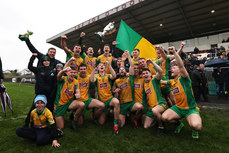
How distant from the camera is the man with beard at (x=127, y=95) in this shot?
392cm

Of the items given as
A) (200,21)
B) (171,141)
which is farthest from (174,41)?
(171,141)

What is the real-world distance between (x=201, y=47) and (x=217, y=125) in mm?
20829

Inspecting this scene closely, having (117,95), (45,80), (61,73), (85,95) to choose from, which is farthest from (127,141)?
(45,80)

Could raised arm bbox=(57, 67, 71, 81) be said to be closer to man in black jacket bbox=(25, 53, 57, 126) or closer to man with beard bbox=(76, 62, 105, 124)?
man in black jacket bbox=(25, 53, 57, 126)

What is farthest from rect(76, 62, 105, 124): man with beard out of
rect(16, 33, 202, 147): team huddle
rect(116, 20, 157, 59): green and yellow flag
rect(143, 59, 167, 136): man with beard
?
rect(116, 20, 157, 59): green and yellow flag

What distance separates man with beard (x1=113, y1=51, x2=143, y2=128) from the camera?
3.92 metres

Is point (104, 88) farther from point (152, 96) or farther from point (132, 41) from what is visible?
point (132, 41)

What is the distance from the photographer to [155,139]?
305 centimetres

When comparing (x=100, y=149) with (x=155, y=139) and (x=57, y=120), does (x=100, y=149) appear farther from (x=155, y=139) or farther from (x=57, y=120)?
(x=57, y=120)

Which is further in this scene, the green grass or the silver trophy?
the silver trophy

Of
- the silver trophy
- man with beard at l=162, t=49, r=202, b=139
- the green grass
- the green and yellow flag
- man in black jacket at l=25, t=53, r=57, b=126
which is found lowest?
the green grass

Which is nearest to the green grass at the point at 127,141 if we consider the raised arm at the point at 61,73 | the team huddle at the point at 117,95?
the team huddle at the point at 117,95

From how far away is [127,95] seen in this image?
165 inches

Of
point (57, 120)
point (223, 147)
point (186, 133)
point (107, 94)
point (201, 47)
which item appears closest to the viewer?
point (223, 147)
